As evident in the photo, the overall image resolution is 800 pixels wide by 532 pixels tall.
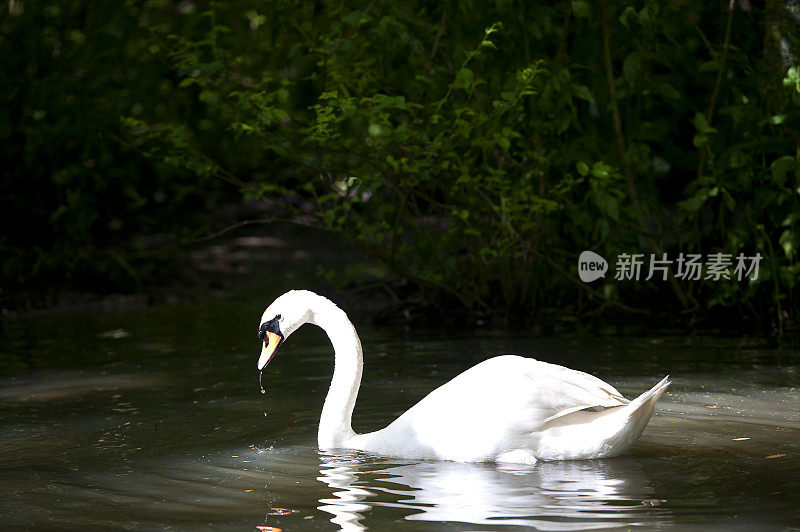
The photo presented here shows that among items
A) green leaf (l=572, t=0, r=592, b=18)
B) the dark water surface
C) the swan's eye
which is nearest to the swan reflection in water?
the dark water surface

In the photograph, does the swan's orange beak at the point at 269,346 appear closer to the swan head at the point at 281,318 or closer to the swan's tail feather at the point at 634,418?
the swan head at the point at 281,318

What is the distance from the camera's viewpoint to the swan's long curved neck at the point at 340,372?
238 inches

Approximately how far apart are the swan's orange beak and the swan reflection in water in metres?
0.61

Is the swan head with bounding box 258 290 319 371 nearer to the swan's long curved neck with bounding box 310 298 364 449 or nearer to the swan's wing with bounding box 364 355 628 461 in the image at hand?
the swan's long curved neck with bounding box 310 298 364 449

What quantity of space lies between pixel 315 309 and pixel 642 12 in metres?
4.08

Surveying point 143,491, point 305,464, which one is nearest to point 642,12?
point 305,464

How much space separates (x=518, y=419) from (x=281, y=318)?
4.66 feet

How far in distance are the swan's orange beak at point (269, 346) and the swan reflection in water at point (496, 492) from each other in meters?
0.61

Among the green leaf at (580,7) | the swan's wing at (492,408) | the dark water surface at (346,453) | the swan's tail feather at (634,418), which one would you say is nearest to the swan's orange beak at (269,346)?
the dark water surface at (346,453)

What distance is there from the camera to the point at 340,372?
6246 mm

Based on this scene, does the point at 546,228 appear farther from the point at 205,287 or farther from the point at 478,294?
the point at 205,287

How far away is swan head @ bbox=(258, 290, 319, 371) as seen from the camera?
6.21 meters

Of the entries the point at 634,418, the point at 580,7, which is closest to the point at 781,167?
the point at 580,7

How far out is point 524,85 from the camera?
8680 millimetres
